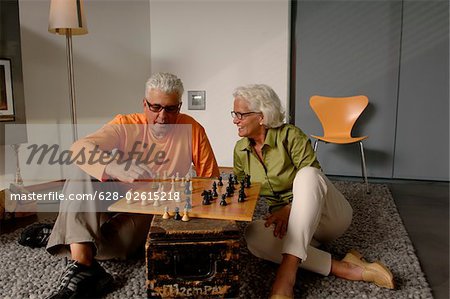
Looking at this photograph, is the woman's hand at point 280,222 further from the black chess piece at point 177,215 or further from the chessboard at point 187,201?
the black chess piece at point 177,215

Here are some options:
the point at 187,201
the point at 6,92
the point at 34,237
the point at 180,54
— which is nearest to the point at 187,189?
the point at 187,201

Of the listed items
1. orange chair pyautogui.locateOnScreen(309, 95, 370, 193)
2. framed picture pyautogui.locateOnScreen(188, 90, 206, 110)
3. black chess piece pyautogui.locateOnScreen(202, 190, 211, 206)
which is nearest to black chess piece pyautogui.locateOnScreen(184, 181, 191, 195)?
black chess piece pyautogui.locateOnScreen(202, 190, 211, 206)

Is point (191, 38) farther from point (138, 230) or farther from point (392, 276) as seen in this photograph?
point (392, 276)

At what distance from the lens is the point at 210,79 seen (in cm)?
386

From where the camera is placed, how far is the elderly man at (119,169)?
135cm

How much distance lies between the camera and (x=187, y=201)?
1.31 m

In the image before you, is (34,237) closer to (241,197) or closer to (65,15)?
(241,197)

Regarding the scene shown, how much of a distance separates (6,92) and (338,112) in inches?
103

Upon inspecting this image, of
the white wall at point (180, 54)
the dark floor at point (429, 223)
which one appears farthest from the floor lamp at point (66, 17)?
the dark floor at point (429, 223)

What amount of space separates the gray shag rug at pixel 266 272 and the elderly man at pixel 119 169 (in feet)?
0.41

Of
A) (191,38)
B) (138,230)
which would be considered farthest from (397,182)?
(138,230)

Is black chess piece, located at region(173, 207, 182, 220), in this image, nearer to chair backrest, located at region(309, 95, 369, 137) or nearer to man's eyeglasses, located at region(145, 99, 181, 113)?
man's eyeglasses, located at region(145, 99, 181, 113)

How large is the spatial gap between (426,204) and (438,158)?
2.95ft

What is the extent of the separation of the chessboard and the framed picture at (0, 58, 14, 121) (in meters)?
1.54
